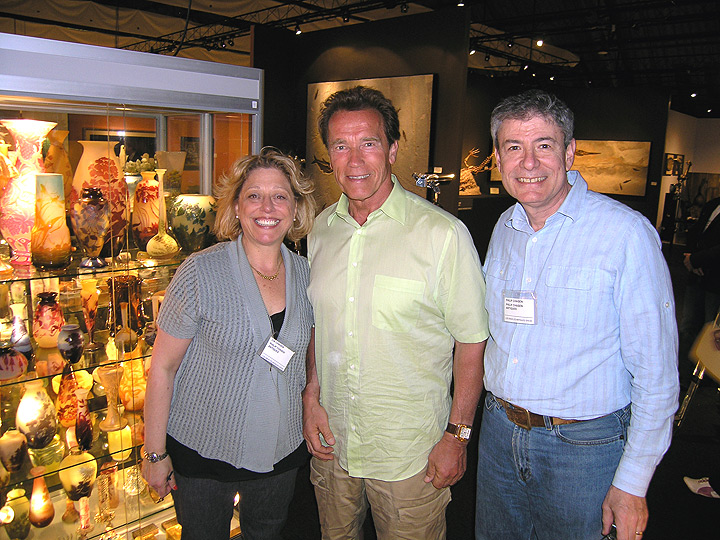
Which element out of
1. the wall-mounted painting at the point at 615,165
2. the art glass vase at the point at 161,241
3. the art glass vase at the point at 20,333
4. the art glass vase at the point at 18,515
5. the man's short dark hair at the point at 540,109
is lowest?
the art glass vase at the point at 18,515

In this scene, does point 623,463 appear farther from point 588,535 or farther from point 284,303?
point 284,303

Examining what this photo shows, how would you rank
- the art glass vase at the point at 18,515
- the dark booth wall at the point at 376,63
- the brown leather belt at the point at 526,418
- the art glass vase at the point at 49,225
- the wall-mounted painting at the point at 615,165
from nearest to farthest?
1. the brown leather belt at the point at 526,418
2. the art glass vase at the point at 49,225
3. the art glass vase at the point at 18,515
4. the dark booth wall at the point at 376,63
5. the wall-mounted painting at the point at 615,165

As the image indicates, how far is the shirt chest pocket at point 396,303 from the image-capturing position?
1.66 meters

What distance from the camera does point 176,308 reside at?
1.59 m

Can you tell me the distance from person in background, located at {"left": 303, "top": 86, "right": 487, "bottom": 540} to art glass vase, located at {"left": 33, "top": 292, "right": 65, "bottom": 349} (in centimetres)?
96

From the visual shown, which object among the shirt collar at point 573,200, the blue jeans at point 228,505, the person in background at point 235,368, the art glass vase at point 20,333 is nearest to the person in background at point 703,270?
the shirt collar at point 573,200

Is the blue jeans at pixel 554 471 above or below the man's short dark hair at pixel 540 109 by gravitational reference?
below

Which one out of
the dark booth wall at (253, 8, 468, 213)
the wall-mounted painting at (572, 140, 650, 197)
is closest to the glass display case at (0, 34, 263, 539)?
the dark booth wall at (253, 8, 468, 213)

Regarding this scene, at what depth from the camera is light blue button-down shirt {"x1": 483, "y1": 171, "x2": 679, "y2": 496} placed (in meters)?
1.33

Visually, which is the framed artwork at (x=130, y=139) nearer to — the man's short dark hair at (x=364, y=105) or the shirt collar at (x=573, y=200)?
the man's short dark hair at (x=364, y=105)

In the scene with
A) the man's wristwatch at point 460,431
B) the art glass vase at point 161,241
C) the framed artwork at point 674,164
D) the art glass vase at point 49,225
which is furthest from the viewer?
the framed artwork at point 674,164

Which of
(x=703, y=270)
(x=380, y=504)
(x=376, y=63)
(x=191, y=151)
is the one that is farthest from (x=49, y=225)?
(x=376, y=63)

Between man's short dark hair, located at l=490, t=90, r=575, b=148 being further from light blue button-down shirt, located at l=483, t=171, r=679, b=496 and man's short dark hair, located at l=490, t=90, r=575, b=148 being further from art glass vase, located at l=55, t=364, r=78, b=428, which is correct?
art glass vase, located at l=55, t=364, r=78, b=428

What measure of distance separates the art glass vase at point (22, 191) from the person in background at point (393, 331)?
0.97 m
